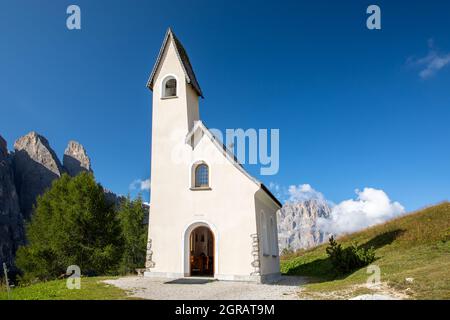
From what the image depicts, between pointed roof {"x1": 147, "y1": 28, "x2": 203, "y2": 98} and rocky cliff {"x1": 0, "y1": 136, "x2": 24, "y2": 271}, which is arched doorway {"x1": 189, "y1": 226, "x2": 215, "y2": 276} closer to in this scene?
pointed roof {"x1": 147, "y1": 28, "x2": 203, "y2": 98}

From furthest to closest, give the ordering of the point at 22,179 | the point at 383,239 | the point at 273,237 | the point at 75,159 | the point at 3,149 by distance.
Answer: the point at 75,159
the point at 22,179
the point at 3,149
the point at 383,239
the point at 273,237

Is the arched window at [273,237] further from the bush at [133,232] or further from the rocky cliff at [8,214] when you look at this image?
the rocky cliff at [8,214]

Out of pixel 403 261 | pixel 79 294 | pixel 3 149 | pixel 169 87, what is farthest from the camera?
pixel 3 149

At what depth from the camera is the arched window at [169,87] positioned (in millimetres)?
20391

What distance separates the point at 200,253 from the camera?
837 inches

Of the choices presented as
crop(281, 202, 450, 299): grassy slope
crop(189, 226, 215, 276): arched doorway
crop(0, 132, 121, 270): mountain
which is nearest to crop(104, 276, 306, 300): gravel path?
crop(281, 202, 450, 299): grassy slope

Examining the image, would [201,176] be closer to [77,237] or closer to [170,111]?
[170,111]

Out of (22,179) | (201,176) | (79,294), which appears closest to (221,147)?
(201,176)

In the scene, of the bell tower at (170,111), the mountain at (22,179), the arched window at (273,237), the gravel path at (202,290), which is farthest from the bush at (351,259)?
the mountain at (22,179)

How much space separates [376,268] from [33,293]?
1513 centimetres

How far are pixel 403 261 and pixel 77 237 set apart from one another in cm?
2604

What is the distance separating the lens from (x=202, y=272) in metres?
19.0
